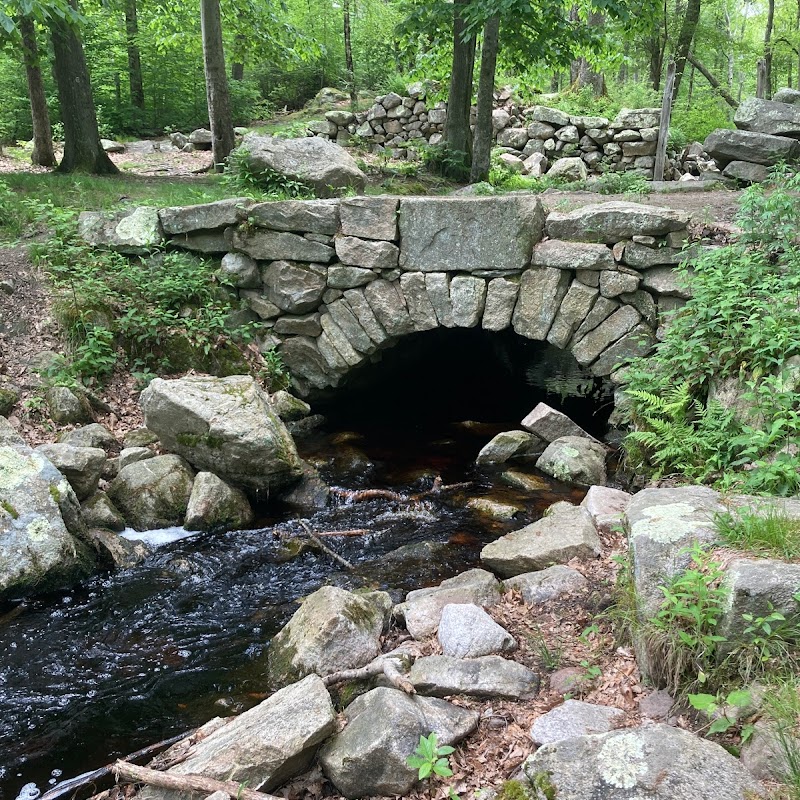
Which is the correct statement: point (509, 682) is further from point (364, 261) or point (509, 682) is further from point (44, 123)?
point (44, 123)

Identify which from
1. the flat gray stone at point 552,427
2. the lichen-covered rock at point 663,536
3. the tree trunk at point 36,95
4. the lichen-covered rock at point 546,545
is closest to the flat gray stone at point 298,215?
the flat gray stone at point 552,427

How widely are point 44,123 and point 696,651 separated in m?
11.3

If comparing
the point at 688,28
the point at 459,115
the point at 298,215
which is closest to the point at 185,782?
the point at 298,215

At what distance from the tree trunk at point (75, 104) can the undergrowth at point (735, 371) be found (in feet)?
26.7

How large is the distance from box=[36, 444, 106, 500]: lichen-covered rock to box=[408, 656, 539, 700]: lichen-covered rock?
3.26 m

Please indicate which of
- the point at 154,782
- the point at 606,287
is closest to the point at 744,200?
the point at 606,287

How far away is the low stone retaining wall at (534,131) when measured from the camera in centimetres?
1291

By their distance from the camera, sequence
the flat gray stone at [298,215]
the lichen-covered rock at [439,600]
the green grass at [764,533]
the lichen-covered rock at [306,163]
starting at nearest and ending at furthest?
the green grass at [764,533] < the lichen-covered rock at [439,600] < the flat gray stone at [298,215] < the lichen-covered rock at [306,163]

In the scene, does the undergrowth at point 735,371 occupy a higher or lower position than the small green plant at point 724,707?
higher

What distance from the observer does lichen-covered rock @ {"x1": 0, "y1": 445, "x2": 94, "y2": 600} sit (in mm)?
4078

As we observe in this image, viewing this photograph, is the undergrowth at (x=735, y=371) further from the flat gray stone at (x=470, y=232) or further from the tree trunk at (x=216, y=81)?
the tree trunk at (x=216, y=81)

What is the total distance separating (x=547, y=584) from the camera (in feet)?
11.8

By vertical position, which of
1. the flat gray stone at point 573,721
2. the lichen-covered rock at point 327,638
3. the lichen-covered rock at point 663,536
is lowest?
the lichen-covered rock at point 327,638

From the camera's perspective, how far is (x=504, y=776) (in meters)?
2.34
